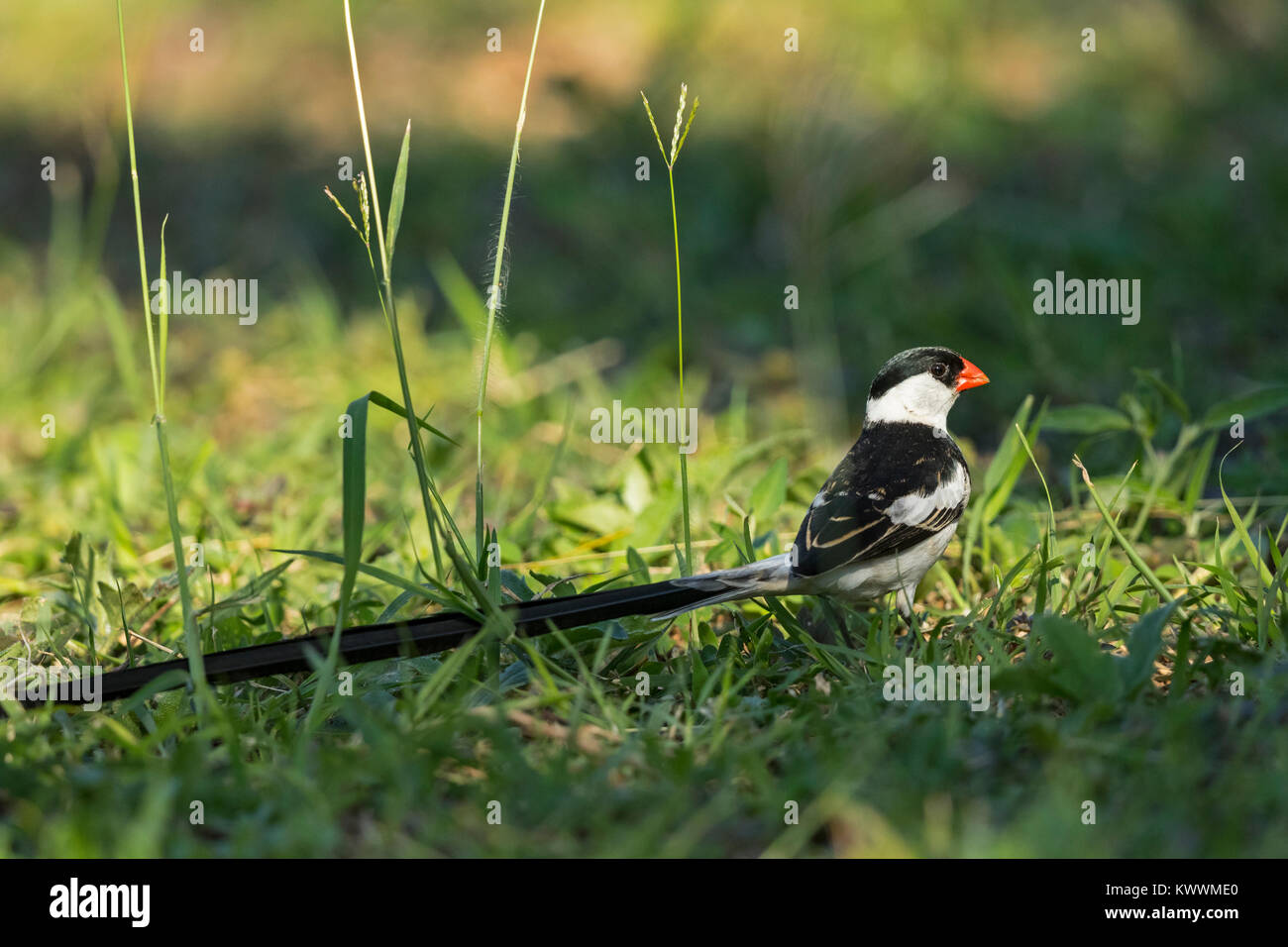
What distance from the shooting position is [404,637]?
2.57 m

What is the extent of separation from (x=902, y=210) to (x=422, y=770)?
4.51 meters

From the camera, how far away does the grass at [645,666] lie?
211 cm

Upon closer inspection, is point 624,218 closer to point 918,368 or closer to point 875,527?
point 918,368

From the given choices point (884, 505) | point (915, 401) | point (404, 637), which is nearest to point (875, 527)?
point (884, 505)

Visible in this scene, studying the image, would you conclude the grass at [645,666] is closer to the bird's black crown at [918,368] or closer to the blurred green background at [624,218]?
the blurred green background at [624,218]

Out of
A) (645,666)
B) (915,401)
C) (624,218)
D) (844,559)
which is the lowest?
(645,666)

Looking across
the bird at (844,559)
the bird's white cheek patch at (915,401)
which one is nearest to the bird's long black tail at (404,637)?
the bird at (844,559)

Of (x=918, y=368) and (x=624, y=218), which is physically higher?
(x=624, y=218)

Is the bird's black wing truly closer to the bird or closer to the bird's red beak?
the bird

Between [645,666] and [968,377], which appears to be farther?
[968,377]

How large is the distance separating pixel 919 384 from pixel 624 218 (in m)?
3.34

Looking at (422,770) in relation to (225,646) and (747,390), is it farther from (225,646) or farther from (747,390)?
(747,390)

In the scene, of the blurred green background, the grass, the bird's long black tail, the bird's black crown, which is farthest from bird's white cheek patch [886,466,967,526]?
the blurred green background

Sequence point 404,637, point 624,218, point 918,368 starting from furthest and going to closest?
point 624,218 < point 918,368 < point 404,637
